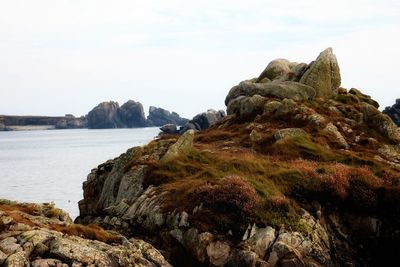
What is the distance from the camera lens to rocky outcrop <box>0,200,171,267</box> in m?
20.8

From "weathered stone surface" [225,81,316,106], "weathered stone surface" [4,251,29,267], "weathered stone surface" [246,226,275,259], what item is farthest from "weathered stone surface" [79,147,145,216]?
"weathered stone surface" [225,81,316,106]

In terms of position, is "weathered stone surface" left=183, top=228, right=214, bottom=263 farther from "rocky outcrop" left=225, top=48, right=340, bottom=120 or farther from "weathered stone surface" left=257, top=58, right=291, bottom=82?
"weathered stone surface" left=257, top=58, right=291, bottom=82

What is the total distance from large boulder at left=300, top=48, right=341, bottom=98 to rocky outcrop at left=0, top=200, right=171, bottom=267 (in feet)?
114

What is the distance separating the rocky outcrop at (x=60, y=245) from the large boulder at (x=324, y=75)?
34.7m

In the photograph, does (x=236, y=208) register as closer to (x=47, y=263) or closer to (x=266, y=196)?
(x=266, y=196)

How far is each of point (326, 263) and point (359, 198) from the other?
226 inches

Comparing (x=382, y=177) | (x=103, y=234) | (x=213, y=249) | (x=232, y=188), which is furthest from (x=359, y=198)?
(x=103, y=234)

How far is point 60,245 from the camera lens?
21.6 metres

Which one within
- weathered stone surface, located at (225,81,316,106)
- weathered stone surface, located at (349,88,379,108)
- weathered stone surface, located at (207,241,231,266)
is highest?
weathered stone surface, located at (225,81,316,106)

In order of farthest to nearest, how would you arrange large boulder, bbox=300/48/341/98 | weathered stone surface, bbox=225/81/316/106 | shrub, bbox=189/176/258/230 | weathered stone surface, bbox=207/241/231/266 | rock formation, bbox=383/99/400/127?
rock formation, bbox=383/99/400/127 → large boulder, bbox=300/48/341/98 → weathered stone surface, bbox=225/81/316/106 → shrub, bbox=189/176/258/230 → weathered stone surface, bbox=207/241/231/266

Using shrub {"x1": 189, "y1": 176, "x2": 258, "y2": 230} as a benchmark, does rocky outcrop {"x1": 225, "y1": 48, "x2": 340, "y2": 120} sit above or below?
above

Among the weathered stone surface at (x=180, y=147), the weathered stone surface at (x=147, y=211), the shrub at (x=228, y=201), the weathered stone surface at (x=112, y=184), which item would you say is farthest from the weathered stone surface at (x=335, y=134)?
the weathered stone surface at (x=147, y=211)

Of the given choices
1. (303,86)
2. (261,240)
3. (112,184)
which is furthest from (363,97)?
(261,240)

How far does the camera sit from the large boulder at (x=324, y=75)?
54500 millimetres
